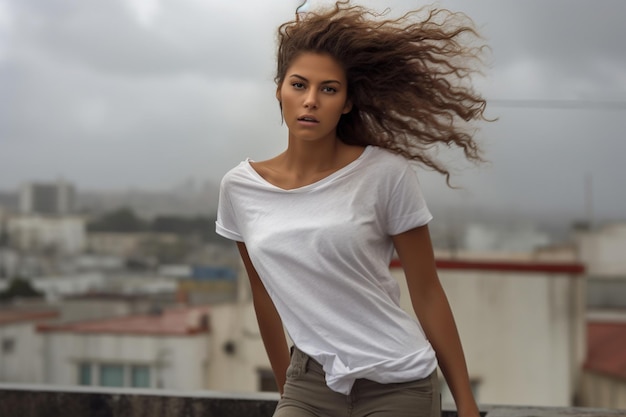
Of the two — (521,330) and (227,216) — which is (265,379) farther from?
(227,216)

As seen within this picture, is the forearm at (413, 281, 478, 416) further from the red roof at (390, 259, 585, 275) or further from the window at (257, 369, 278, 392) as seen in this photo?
the window at (257, 369, 278, 392)

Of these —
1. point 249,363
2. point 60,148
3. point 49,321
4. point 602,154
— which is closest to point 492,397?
point 249,363

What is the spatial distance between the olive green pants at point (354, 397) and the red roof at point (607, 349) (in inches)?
917

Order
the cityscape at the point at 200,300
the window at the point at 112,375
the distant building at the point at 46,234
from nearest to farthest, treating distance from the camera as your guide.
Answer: the cityscape at the point at 200,300, the window at the point at 112,375, the distant building at the point at 46,234

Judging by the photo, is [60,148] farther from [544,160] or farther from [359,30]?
[359,30]

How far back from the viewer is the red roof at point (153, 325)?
31.2 m

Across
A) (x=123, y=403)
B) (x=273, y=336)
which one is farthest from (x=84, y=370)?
(x=273, y=336)

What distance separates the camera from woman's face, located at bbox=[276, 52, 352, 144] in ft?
8.70

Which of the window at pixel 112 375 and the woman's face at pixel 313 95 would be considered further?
the window at pixel 112 375

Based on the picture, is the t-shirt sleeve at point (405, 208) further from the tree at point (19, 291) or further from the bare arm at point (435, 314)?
the tree at point (19, 291)

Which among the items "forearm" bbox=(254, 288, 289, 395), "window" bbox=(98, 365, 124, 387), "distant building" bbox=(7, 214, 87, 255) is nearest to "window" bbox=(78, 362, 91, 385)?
"window" bbox=(98, 365, 124, 387)

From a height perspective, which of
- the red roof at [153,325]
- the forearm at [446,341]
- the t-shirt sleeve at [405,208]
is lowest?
the forearm at [446,341]

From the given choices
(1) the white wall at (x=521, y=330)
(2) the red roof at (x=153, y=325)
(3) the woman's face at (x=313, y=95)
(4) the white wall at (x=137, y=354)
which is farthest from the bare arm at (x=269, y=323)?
(2) the red roof at (x=153, y=325)

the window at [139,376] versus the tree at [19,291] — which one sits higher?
the tree at [19,291]
